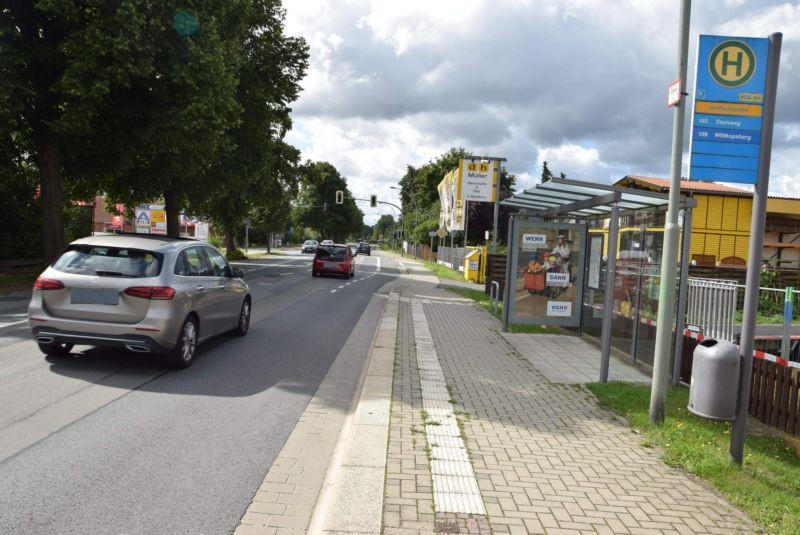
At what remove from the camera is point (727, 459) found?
4.75 metres

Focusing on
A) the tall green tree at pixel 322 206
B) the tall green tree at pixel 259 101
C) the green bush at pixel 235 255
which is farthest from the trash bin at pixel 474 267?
the tall green tree at pixel 322 206

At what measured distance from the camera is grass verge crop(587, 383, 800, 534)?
395 cm

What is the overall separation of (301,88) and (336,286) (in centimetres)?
1163

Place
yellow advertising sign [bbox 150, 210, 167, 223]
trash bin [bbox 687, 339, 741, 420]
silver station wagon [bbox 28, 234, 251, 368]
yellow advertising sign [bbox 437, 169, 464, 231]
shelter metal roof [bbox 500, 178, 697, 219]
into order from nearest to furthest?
1. trash bin [bbox 687, 339, 741, 420]
2. silver station wagon [bbox 28, 234, 251, 368]
3. shelter metal roof [bbox 500, 178, 697, 219]
4. yellow advertising sign [bbox 150, 210, 167, 223]
5. yellow advertising sign [bbox 437, 169, 464, 231]

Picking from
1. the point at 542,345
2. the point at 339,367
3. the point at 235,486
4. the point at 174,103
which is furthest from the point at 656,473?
the point at 174,103

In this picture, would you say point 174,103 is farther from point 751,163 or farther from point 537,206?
point 751,163

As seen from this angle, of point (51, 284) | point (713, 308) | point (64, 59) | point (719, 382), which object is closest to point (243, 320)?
point (51, 284)

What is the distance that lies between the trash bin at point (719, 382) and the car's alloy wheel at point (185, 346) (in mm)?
5396

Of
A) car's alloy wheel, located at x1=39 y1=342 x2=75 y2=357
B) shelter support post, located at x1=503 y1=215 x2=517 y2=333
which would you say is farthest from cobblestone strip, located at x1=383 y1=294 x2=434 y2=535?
shelter support post, located at x1=503 y1=215 x2=517 y2=333

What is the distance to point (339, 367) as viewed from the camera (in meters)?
8.12

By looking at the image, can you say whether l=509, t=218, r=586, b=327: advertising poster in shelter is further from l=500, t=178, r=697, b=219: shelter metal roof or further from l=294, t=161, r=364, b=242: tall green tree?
l=294, t=161, r=364, b=242: tall green tree

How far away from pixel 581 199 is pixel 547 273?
2069mm

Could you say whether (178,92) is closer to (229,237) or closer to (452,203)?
(452,203)

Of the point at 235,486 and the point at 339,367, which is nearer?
the point at 235,486
